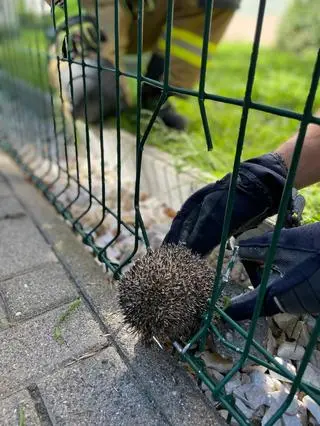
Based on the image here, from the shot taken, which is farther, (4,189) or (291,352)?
(4,189)

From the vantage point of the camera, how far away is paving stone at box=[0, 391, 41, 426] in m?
1.27

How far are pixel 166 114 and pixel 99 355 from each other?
2.34 meters

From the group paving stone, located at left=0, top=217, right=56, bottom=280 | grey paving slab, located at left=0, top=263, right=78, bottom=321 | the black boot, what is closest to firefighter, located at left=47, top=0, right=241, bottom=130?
the black boot

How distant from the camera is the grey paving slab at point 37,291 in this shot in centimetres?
177

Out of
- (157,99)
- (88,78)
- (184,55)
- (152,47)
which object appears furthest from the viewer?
(152,47)

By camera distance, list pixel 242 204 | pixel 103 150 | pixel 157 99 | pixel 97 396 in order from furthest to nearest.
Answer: pixel 157 99 < pixel 103 150 < pixel 242 204 < pixel 97 396

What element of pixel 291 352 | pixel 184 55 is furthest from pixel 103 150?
pixel 184 55

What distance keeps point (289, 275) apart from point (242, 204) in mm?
358

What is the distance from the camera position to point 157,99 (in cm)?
340

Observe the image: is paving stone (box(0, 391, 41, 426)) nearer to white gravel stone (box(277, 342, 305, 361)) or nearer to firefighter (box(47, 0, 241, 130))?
white gravel stone (box(277, 342, 305, 361))

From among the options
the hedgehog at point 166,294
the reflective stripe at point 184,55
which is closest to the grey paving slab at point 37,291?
the hedgehog at point 166,294

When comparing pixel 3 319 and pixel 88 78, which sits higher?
pixel 88 78

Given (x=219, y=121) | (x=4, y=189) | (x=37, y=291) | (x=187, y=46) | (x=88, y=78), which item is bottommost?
(x=4, y=189)

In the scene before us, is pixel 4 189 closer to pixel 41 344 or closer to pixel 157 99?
pixel 157 99
